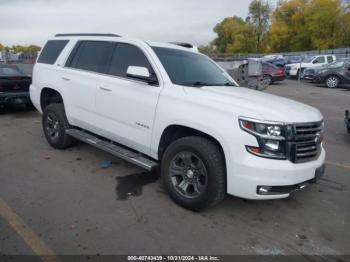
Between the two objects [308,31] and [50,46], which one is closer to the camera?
[50,46]

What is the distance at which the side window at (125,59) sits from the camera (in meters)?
4.43

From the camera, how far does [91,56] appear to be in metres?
5.18

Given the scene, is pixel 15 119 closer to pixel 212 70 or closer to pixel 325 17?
pixel 212 70

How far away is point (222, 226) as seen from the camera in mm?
3592

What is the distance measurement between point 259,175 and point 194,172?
0.80 metres

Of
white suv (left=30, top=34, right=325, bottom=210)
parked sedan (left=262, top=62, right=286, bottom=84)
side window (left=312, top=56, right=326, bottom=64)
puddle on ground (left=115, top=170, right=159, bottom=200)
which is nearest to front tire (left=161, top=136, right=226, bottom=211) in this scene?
white suv (left=30, top=34, right=325, bottom=210)

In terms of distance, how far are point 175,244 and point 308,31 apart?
73.2 meters

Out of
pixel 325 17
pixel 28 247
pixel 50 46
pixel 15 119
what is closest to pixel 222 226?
pixel 28 247

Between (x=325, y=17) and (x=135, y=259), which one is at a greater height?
(x=325, y=17)

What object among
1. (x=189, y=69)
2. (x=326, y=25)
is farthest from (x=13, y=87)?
(x=326, y=25)

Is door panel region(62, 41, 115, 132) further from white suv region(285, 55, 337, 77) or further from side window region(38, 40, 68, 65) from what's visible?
white suv region(285, 55, 337, 77)

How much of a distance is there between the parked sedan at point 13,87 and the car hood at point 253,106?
662 cm

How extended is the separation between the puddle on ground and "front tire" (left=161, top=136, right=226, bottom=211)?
0.58m

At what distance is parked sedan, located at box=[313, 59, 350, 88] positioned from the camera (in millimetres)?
18438
